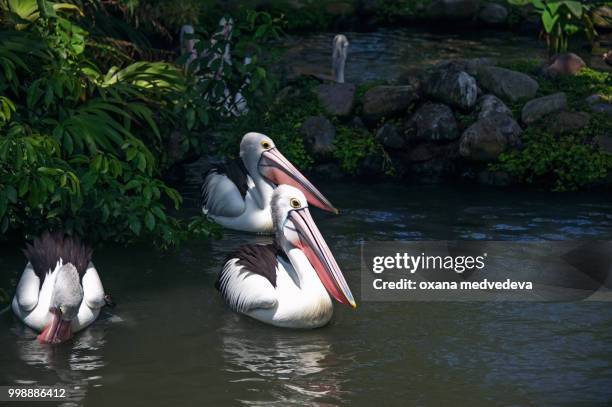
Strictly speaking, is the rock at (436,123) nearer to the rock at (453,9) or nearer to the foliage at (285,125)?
the foliage at (285,125)

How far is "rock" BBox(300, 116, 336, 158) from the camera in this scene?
14.4m

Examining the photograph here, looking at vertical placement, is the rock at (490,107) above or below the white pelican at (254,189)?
above

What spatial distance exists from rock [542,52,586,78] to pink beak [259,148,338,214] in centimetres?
499

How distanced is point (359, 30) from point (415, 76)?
26.9 feet

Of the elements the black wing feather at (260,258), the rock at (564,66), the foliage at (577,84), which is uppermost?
the rock at (564,66)

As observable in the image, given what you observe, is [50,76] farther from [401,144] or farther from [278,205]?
[401,144]

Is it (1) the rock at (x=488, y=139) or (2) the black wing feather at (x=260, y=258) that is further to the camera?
(1) the rock at (x=488, y=139)

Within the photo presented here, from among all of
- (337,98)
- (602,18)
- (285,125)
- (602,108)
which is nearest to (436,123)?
(337,98)

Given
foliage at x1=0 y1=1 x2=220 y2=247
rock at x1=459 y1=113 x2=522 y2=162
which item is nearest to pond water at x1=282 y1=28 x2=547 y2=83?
rock at x1=459 y1=113 x2=522 y2=162

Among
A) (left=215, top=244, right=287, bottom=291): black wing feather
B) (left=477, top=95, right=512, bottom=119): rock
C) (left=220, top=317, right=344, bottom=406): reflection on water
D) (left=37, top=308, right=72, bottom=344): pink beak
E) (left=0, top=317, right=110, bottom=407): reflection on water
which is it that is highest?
(left=477, top=95, right=512, bottom=119): rock

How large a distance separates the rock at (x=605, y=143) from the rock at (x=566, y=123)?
309mm

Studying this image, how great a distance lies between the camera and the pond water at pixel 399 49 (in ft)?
63.2

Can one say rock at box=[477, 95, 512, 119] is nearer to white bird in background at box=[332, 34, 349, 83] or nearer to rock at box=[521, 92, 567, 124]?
rock at box=[521, 92, 567, 124]

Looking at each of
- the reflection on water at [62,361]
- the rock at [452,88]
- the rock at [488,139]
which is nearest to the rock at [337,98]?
the rock at [452,88]
